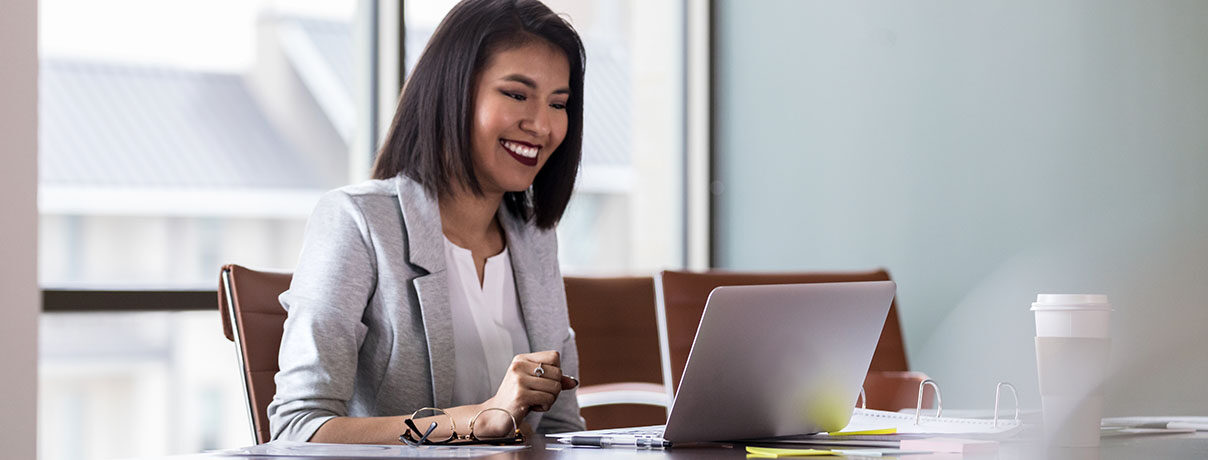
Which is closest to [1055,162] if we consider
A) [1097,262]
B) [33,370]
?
[1097,262]

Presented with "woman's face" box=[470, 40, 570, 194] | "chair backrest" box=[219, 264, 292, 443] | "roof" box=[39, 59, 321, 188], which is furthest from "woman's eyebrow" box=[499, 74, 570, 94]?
"roof" box=[39, 59, 321, 188]

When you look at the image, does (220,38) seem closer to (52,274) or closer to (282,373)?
(52,274)

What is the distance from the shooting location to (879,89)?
3717mm

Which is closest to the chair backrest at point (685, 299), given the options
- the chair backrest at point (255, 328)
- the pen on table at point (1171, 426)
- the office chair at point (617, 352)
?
the office chair at point (617, 352)

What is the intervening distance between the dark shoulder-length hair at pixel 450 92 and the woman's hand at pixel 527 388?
51 centimetres

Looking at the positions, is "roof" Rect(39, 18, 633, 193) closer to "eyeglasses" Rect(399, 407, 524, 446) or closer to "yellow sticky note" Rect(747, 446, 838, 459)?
"eyeglasses" Rect(399, 407, 524, 446)

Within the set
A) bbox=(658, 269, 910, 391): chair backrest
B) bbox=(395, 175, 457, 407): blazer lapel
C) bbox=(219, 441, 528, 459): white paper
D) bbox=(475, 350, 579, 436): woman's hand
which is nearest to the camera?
bbox=(219, 441, 528, 459): white paper

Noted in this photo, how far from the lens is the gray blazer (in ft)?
5.26

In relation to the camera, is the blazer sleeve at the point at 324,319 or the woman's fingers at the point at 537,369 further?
the blazer sleeve at the point at 324,319

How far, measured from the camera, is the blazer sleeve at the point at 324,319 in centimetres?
157

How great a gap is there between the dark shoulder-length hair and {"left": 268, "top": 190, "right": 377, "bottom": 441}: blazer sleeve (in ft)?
0.48

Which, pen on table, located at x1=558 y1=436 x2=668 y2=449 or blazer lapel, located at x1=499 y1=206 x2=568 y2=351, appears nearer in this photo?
pen on table, located at x1=558 y1=436 x2=668 y2=449

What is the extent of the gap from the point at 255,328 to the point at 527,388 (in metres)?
0.58

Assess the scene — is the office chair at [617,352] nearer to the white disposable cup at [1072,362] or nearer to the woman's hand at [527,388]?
the woman's hand at [527,388]
